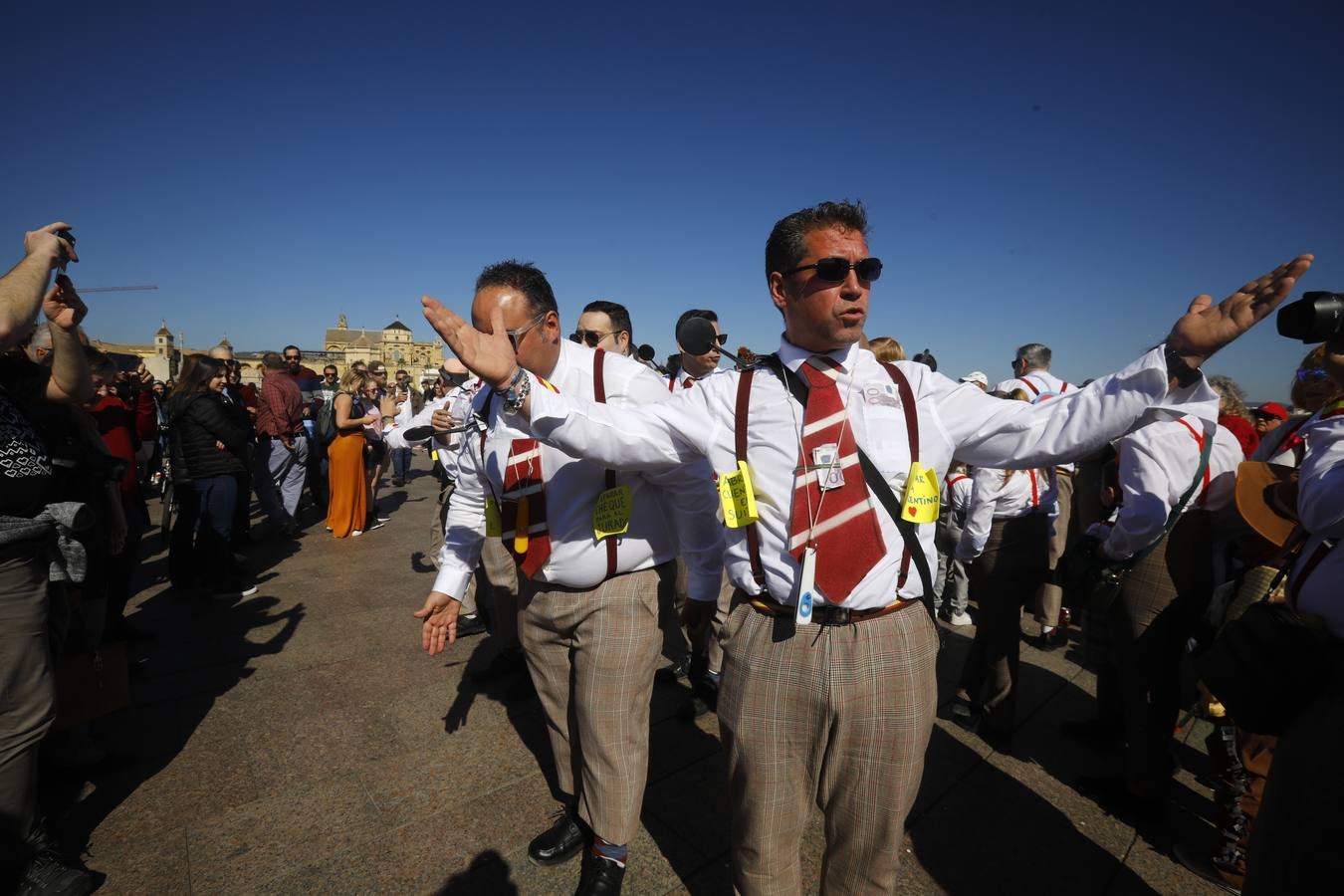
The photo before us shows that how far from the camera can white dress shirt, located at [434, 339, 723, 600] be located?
230cm

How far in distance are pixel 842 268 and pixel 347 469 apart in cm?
778

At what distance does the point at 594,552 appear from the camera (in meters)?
2.30

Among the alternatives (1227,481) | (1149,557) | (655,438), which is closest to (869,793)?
(655,438)

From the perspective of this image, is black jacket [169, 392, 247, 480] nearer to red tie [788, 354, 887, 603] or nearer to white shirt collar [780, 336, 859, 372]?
white shirt collar [780, 336, 859, 372]

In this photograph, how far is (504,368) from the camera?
1660mm

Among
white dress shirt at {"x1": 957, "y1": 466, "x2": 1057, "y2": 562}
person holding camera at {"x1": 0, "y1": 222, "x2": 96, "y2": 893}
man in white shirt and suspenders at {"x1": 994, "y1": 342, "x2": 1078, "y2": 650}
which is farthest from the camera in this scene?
man in white shirt and suspenders at {"x1": 994, "y1": 342, "x2": 1078, "y2": 650}

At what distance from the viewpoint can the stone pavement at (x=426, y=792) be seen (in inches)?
98.3

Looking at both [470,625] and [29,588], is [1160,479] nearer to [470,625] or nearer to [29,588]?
[29,588]

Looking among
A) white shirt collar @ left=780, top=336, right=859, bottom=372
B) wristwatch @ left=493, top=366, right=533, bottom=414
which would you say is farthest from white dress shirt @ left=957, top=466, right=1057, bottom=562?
wristwatch @ left=493, top=366, right=533, bottom=414

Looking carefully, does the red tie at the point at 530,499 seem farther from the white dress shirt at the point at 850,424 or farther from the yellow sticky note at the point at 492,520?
the white dress shirt at the point at 850,424

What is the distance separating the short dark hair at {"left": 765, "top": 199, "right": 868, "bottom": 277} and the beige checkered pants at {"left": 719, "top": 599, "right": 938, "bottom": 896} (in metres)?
1.05

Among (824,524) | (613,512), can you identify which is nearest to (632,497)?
(613,512)

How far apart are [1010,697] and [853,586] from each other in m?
2.51

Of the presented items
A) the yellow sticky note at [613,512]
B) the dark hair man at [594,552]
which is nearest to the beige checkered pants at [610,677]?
the dark hair man at [594,552]
